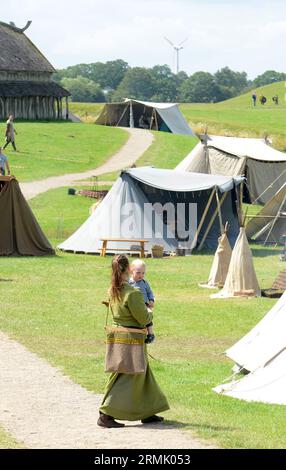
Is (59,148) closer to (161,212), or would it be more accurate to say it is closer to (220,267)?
(161,212)

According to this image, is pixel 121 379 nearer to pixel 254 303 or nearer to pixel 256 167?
pixel 254 303

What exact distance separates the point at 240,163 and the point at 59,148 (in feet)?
59.9

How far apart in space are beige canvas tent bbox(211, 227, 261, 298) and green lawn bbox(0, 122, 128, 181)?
27.3 meters

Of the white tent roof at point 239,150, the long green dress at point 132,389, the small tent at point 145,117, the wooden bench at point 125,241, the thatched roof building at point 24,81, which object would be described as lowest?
the wooden bench at point 125,241

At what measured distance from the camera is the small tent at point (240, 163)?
157 ft

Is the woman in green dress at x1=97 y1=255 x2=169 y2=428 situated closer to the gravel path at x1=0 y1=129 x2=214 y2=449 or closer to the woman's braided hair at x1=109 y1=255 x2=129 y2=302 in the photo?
the woman's braided hair at x1=109 y1=255 x2=129 y2=302

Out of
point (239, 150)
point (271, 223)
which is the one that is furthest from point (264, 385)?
point (239, 150)

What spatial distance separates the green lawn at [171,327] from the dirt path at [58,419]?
13.6 inches

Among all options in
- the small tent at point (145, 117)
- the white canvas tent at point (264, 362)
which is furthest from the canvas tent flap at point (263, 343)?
the small tent at point (145, 117)

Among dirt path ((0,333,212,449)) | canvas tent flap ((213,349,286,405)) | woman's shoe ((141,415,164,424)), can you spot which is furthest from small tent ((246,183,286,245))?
woman's shoe ((141,415,164,424))

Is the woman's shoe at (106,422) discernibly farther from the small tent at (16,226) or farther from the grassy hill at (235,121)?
the grassy hill at (235,121)

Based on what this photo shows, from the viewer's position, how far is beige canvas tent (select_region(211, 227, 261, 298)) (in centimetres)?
2492

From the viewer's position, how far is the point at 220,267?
2683 centimetres

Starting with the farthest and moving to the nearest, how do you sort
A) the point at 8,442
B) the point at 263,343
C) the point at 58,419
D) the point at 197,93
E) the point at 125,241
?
the point at 197,93, the point at 125,241, the point at 263,343, the point at 58,419, the point at 8,442
